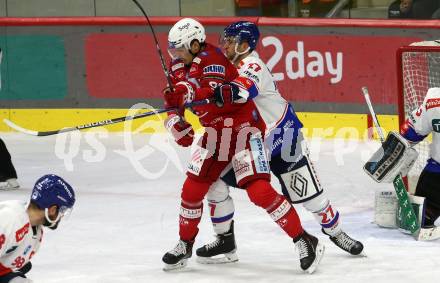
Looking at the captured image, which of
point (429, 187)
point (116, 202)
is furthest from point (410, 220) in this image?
point (116, 202)

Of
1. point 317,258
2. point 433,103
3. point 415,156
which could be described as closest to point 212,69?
point 317,258

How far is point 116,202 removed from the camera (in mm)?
8500

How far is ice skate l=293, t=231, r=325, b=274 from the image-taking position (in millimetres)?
6270

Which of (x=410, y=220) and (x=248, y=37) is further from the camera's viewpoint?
(x=410, y=220)

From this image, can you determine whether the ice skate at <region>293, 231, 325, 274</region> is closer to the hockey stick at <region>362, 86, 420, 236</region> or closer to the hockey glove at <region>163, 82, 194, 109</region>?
the hockey glove at <region>163, 82, 194, 109</region>

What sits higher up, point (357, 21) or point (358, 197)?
point (357, 21)

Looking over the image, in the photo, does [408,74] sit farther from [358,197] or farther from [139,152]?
[139,152]

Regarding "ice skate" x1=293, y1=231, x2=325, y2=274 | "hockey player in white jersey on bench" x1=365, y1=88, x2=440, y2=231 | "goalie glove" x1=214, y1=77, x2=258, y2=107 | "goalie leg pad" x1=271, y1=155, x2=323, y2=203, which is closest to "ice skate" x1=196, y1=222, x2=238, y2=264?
"goalie leg pad" x1=271, y1=155, x2=323, y2=203

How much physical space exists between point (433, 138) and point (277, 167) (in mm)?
1036

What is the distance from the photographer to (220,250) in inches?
262

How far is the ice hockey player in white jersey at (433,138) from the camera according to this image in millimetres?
6949

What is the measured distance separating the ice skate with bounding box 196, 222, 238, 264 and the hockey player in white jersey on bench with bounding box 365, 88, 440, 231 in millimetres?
1124

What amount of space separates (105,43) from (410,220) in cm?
470

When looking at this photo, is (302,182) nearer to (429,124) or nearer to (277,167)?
(277,167)
